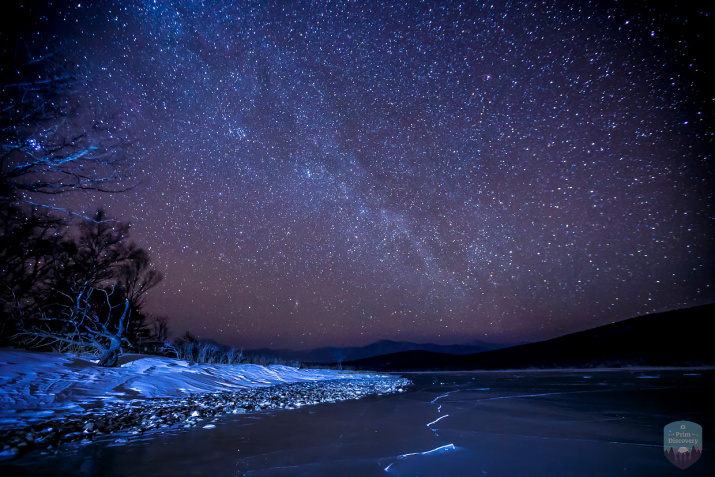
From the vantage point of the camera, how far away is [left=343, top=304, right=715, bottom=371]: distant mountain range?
26453mm

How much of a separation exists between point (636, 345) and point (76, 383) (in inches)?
1794

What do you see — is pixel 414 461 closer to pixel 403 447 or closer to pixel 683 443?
pixel 403 447

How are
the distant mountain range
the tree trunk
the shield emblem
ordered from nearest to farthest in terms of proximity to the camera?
the shield emblem < the tree trunk < the distant mountain range

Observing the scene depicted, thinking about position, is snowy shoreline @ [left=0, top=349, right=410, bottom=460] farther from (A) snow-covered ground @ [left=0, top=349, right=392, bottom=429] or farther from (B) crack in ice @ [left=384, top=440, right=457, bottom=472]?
(B) crack in ice @ [left=384, top=440, right=457, bottom=472]

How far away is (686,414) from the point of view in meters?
4.46

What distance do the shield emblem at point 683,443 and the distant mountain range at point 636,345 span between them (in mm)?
28997

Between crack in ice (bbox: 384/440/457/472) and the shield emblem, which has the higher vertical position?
the shield emblem

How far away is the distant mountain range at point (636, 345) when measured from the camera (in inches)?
1041

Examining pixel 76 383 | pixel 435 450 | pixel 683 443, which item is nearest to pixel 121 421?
pixel 76 383

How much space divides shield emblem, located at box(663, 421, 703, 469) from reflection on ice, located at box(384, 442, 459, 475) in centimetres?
196

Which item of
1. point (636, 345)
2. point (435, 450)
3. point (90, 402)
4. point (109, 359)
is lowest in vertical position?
point (636, 345)

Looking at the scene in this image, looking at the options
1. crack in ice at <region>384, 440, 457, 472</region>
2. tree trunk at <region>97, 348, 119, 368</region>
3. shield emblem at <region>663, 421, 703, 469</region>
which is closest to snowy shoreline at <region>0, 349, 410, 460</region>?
tree trunk at <region>97, 348, 119, 368</region>

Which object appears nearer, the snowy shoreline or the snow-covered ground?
the snowy shoreline

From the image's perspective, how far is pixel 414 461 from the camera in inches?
107
